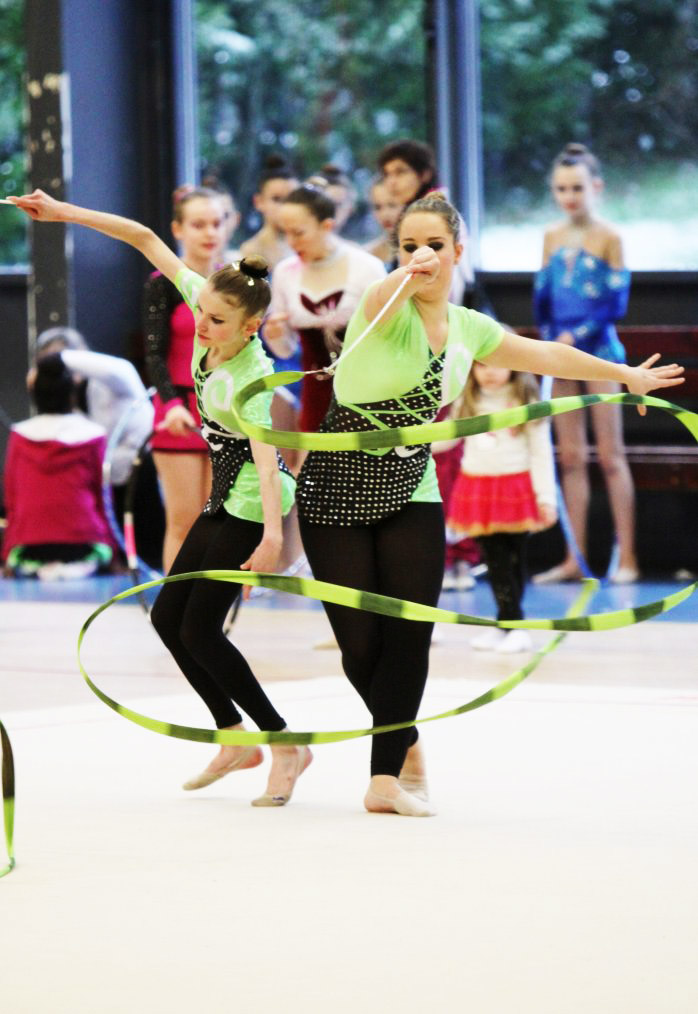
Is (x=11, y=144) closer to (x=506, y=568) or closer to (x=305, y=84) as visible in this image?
(x=305, y=84)

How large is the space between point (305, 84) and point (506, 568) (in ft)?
16.6

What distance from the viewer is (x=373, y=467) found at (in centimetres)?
361

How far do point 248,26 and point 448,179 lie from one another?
1771mm

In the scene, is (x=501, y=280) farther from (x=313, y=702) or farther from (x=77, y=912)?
(x=77, y=912)

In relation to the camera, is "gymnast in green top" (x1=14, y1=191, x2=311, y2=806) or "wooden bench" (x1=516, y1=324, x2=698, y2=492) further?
"wooden bench" (x1=516, y1=324, x2=698, y2=492)

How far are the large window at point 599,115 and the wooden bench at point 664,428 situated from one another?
0.75 m

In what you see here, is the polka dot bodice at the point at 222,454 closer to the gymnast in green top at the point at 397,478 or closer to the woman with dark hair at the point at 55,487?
the gymnast in green top at the point at 397,478

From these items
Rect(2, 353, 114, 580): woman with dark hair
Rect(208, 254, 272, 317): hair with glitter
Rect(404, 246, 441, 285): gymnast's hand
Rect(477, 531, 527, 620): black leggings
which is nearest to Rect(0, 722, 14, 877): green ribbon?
Rect(208, 254, 272, 317): hair with glitter

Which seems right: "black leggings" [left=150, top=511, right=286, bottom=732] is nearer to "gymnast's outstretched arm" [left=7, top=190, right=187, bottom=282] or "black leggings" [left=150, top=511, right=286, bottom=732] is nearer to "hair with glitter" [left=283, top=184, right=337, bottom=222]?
"gymnast's outstretched arm" [left=7, top=190, right=187, bottom=282]

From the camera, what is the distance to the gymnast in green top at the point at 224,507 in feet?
12.1

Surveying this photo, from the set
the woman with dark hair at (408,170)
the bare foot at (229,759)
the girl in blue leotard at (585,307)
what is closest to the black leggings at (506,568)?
the woman with dark hair at (408,170)

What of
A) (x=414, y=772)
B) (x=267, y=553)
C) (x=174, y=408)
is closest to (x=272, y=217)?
(x=174, y=408)

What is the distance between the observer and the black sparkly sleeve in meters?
6.08

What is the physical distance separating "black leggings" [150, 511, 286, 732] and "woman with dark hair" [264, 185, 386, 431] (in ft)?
6.70
